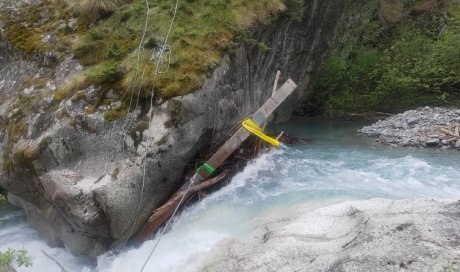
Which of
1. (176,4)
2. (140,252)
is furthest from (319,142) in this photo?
(140,252)

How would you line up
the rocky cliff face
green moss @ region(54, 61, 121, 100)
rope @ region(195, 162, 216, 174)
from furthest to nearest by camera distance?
green moss @ region(54, 61, 121, 100) → rope @ region(195, 162, 216, 174) → the rocky cliff face

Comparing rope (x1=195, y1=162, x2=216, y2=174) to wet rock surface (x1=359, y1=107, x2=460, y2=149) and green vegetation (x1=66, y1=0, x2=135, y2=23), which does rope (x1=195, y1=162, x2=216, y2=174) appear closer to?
green vegetation (x1=66, y1=0, x2=135, y2=23)

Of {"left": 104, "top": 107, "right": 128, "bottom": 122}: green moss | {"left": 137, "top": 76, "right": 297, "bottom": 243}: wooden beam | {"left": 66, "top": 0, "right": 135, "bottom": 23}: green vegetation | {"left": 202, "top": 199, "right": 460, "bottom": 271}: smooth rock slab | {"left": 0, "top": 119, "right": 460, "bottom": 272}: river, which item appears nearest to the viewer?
{"left": 202, "top": 199, "right": 460, "bottom": 271}: smooth rock slab

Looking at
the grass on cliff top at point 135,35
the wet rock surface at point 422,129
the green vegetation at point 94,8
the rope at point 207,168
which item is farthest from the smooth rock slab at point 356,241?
the green vegetation at point 94,8

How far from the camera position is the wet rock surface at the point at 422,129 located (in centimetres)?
1081

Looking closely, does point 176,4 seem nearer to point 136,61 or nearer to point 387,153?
point 136,61

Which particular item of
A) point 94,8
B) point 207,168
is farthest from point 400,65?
point 94,8

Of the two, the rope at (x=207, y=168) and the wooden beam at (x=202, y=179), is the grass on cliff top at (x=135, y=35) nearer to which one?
the wooden beam at (x=202, y=179)

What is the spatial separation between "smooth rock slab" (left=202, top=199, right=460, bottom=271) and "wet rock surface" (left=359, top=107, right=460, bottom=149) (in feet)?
19.3

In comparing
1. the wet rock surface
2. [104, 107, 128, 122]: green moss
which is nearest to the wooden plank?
[104, 107, 128, 122]: green moss

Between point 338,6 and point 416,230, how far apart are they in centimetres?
1165

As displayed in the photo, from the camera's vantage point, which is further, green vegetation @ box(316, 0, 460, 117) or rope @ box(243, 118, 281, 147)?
green vegetation @ box(316, 0, 460, 117)

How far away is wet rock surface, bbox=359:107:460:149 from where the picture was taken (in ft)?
35.5

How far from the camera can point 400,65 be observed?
51.4 ft
